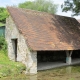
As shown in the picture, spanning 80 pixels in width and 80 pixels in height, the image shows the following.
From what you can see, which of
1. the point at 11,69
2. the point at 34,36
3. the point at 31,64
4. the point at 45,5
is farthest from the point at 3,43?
the point at 45,5

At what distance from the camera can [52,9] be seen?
1722 inches

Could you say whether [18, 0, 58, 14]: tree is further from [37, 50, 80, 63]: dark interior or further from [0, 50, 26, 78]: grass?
[0, 50, 26, 78]: grass

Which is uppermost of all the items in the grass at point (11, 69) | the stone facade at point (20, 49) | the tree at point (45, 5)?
the tree at point (45, 5)

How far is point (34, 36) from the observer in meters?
16.3

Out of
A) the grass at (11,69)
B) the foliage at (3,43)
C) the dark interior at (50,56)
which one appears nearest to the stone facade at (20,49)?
the foliage at (3,43)

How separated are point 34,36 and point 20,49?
5.05 ft

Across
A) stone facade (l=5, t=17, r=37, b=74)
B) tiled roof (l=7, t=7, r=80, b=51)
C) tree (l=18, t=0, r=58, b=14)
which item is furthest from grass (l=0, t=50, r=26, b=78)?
tree (l=18, t=0, r=58, b=14)

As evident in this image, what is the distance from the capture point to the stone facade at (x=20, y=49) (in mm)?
14867

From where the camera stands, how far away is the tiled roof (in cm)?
1593

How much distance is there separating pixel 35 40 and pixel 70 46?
3.89 meters

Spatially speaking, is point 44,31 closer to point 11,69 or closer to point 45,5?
point 11,69

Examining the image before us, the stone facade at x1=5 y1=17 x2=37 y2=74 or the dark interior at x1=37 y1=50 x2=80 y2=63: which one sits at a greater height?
the stone facade at x1=5 y1=17 x2=37 y2=74

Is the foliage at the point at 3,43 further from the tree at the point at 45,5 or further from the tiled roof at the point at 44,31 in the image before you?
the tree at the point at 45,5

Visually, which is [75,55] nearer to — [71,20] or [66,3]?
[71,20]
